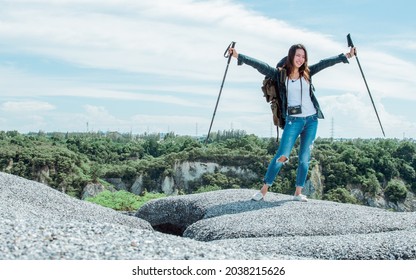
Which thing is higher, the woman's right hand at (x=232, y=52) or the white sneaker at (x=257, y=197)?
the woman's right hand at (x=232, y=52)

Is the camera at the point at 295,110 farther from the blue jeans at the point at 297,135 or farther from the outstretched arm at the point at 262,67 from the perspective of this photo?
the outstretched arm at the point at 262,67

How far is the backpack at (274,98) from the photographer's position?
313 inches

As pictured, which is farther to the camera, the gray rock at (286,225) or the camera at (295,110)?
the camera at (295,110)

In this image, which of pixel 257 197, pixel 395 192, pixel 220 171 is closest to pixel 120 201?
pixel 257 197

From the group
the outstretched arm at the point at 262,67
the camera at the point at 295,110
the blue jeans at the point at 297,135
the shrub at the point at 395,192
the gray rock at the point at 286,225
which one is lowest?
the shrub at the point at 395,192

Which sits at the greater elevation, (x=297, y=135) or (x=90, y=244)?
(x=297, y=135)

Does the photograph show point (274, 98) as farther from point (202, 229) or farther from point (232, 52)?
point (202, 229)

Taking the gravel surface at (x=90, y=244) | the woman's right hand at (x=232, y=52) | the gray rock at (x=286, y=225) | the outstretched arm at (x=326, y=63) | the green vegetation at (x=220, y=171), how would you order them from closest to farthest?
1. the gravel surface at (x=90, y=244)
2. the gray rock at (x=286, y=225)
3. the woman's right hand at (x=232, y=52)
4. the outstretched arm at (x=326, y=63)
5. the green vegetation at (x=220, y=171)

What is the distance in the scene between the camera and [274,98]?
802 centimetres

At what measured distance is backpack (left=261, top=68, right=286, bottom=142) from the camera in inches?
313

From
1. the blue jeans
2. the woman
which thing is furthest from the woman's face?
the blue jeans

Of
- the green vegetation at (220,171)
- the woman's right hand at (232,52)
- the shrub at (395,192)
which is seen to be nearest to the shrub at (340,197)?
the green vegetation at (220,171)

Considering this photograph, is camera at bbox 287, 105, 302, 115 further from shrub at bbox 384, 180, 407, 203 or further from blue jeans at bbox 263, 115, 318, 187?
shrub at bbox 384, 180, 407, 203
